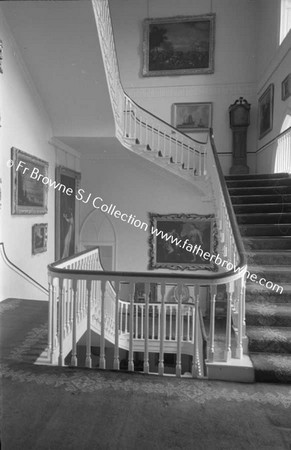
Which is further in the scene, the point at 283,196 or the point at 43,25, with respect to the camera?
the point at 283,196

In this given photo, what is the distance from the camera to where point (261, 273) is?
3.56m

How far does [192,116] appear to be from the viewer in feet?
27.8

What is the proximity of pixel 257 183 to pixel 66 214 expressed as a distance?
4037mm

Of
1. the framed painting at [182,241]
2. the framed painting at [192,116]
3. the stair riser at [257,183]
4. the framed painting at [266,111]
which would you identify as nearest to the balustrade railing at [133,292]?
the stair riser at [257,183]

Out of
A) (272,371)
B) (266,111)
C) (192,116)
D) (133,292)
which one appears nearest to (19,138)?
(133,292)

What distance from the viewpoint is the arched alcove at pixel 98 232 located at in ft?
26.8

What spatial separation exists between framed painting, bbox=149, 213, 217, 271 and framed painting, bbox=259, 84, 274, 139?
246cm

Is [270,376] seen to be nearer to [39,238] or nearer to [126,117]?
[39,238]

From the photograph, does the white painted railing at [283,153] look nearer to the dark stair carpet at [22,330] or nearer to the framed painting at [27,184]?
the framed painting at [27,184]

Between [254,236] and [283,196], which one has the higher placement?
[283,196]

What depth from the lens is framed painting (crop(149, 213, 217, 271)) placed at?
26.1 ft

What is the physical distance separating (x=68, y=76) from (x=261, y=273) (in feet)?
13.3

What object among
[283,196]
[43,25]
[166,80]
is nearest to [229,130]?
[166,80]

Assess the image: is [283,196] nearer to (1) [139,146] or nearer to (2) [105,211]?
(1) [139,146]
